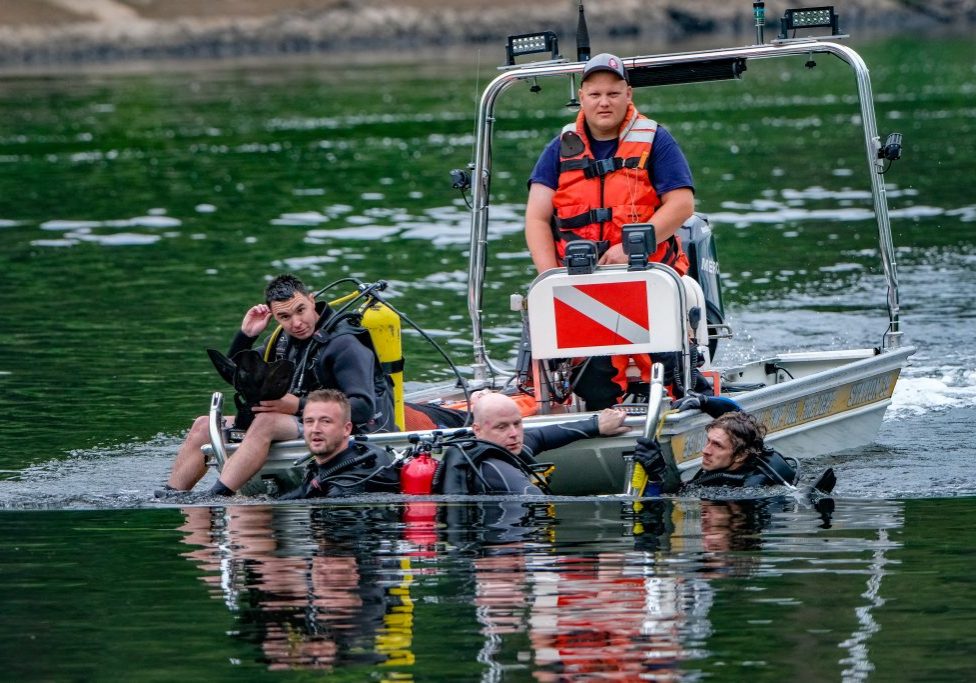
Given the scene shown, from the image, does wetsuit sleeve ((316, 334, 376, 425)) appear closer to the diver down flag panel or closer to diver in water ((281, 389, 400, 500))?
diver in water ((281, 389, 400, 500))

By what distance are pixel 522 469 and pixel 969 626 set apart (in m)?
2.89

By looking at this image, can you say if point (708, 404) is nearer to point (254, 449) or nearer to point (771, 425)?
point (771, 425)

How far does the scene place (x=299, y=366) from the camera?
985 cm

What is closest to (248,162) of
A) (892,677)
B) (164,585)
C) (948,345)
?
(948,345)

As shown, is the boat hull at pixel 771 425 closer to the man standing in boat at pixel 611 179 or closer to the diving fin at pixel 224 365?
the diving fin at pixel 224 365

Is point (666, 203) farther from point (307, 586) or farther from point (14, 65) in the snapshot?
point (14, 65)

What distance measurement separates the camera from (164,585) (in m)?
7.89

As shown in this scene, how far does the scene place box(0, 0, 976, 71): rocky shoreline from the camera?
8175cm

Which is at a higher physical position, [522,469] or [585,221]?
[585,221]

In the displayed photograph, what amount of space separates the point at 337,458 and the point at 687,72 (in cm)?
328

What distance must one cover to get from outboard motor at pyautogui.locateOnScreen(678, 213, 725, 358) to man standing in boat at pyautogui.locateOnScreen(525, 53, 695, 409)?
120 centimetres

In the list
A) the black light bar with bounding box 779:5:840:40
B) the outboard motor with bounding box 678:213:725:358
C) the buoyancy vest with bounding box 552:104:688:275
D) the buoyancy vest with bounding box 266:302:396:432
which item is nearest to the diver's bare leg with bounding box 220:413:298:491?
the buoyancy vest with bounding box 266:302:396:432

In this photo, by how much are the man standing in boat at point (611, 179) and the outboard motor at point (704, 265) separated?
1.20 metres

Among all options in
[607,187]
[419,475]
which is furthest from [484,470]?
[607,187]
